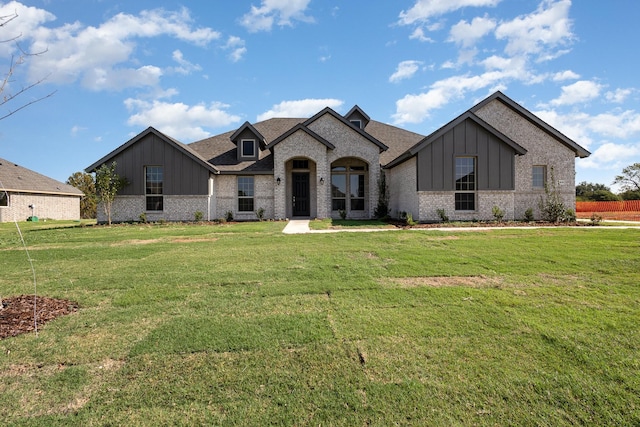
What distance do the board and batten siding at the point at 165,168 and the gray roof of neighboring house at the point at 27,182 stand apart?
13965 millimetres

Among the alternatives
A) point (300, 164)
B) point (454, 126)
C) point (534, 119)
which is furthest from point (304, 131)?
point (534, 119)

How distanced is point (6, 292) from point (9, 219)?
1095 inches

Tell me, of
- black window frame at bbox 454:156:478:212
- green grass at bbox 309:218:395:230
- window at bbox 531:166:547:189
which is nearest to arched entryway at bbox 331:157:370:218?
green grass at bbox 309:218:395:230

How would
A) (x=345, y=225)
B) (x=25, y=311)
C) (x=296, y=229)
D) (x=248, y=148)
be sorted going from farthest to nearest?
(x=248, y=148)
(x=345, y=225)
(x=296, y=229)
(x=25, y=311)

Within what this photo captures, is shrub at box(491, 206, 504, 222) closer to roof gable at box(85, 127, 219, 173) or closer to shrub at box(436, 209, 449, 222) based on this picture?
shrub at box(436, 209, 449, 222)

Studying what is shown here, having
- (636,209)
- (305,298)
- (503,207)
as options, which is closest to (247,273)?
(305,298)

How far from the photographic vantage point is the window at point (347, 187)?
19.7 metres

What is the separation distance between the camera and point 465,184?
15.6 meters

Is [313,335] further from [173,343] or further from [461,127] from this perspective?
[461,127]

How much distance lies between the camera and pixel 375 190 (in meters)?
19.2

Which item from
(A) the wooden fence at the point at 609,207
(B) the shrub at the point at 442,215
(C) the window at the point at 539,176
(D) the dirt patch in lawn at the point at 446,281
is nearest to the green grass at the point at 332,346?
(D) the dirt patch in lawn at the point at 446,281

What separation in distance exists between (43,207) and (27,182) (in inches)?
93.1

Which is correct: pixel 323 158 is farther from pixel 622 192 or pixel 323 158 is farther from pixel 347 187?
pixel 622 192

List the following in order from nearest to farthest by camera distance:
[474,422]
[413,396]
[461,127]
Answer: [474,422] → [413,396] → [461,127]
